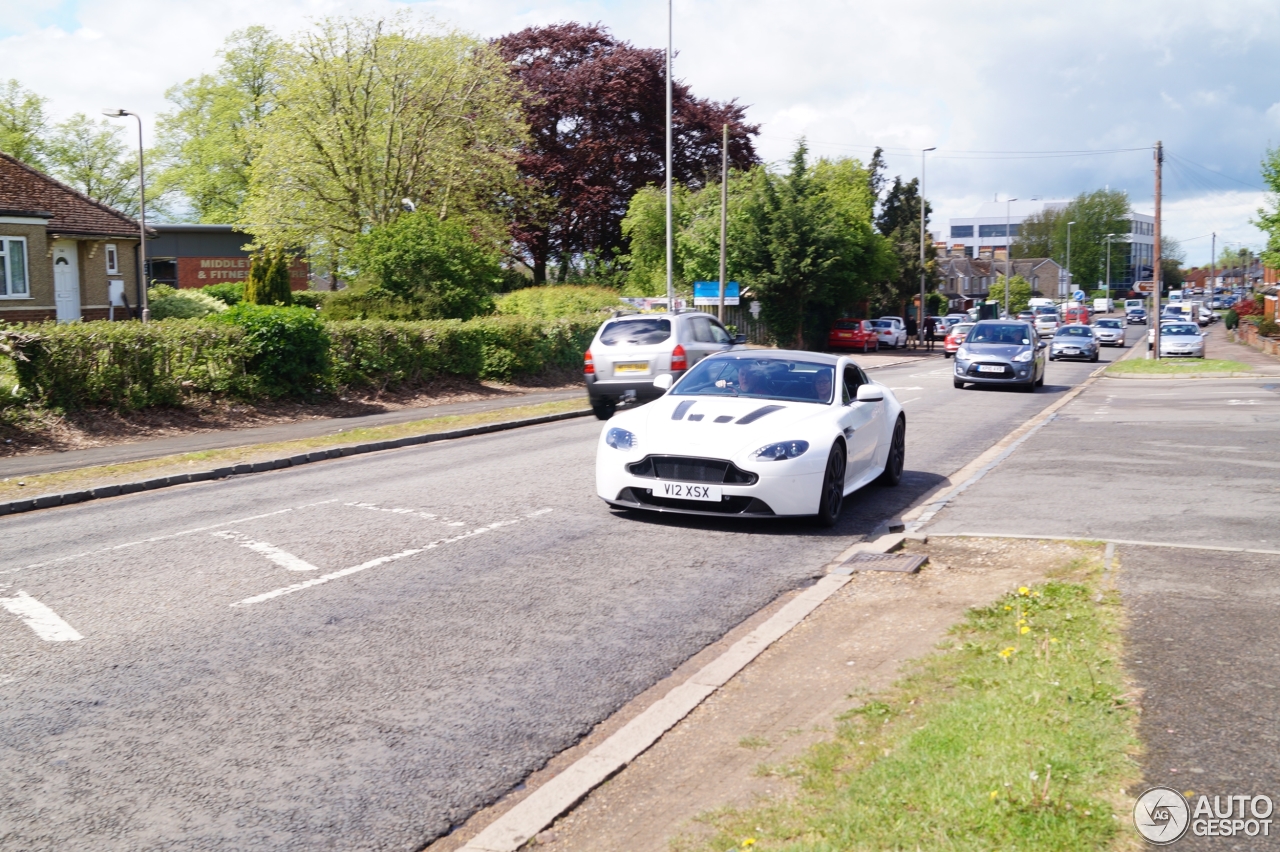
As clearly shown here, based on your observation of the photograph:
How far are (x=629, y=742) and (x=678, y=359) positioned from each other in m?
14.8

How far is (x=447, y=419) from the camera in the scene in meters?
19.0

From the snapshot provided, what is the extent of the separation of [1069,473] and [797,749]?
8398 millimetres

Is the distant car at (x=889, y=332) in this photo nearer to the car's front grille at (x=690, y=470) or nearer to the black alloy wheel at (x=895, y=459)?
the black alloy wheel at (x=895, y=459)

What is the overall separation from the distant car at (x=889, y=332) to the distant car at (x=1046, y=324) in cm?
1892

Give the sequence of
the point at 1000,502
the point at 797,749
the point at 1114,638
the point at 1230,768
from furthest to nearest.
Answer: the point at 1000,502 < the point at 1114,638 < the point at 797,749 < the point at 1230,768

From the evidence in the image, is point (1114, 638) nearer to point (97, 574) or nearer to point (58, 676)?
point (58, 676)

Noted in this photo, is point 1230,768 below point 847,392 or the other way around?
below

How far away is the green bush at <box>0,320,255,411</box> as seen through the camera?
16062 millimetres

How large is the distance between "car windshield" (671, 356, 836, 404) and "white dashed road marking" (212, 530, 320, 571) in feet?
12.5

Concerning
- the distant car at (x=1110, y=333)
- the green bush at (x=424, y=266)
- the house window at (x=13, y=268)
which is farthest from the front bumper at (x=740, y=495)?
the distant car at (x=1110, y=333)

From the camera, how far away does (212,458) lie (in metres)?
14.0

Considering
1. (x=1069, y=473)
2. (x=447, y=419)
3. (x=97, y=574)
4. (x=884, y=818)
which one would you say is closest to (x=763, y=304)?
(x=447, y=419)

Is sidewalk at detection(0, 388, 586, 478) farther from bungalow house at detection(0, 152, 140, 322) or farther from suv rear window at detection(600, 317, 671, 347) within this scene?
bungalow house at detection(0, 152, 140, 322)

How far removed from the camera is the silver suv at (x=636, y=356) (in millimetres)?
19266
